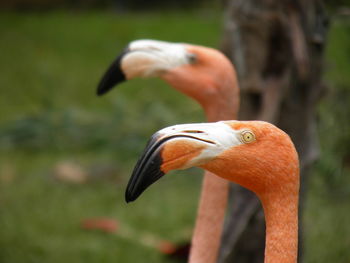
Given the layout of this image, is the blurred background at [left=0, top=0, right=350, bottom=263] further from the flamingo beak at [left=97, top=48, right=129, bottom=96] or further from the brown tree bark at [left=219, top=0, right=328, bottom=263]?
the flamingo beak at [left=97, top=48, right=129, bottom=96]

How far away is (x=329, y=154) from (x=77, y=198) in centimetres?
193

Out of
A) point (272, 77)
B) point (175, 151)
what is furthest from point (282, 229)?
point (272, 77)

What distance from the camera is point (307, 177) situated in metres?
2.86

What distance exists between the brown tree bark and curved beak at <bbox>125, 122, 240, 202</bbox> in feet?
4.08

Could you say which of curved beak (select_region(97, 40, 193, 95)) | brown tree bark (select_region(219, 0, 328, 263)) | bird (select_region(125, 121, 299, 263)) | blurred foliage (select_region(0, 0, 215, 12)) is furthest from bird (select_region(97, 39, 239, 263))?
blurred foliage (select_region(0, 0, 215, 12))

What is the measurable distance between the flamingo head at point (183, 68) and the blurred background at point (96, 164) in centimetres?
87

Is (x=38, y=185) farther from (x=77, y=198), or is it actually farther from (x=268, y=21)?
(x=268, y=21)

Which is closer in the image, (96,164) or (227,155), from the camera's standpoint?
(227,155)

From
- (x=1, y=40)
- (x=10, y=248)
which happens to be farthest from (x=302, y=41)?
(x=1, y=40)

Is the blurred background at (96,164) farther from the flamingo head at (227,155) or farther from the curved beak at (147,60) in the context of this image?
the flamingo head at (227,155)

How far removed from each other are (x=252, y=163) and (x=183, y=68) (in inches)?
30.4

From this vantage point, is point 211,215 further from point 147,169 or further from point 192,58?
point 147,169

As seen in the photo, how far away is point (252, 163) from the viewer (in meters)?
1.50

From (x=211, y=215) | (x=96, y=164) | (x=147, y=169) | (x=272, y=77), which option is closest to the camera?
(x=147, y=169)
